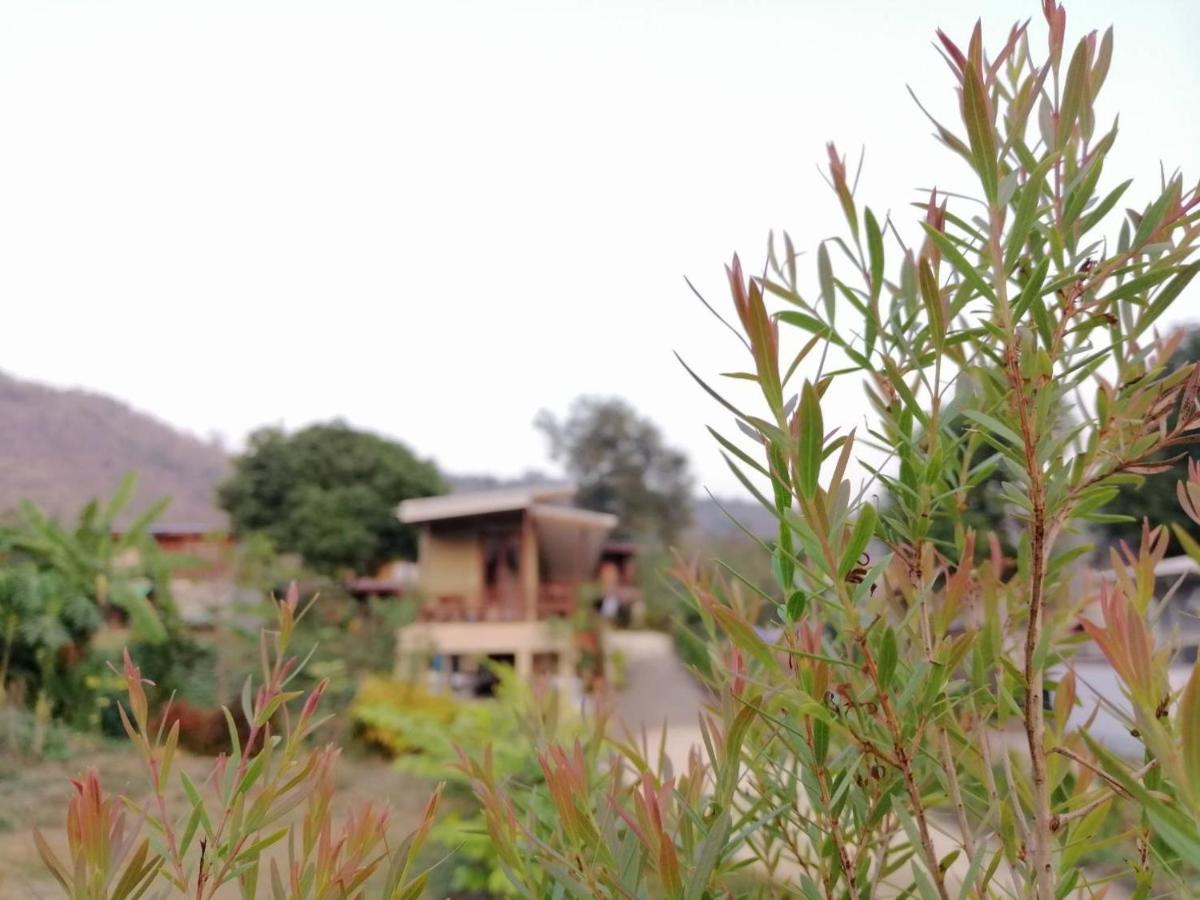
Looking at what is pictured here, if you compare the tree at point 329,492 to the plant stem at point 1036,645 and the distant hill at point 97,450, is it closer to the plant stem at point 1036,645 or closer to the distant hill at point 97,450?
the distant hill at point 97,450

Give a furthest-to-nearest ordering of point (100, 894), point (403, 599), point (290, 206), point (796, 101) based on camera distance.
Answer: point (403, 599) < point (290, 206) < point (796, 101) < point (100, 894)

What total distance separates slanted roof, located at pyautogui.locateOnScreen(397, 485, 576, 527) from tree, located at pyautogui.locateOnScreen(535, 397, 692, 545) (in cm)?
1449

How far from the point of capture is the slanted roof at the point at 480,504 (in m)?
13.8

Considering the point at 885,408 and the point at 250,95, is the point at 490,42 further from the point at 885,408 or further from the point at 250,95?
the point at 250,95

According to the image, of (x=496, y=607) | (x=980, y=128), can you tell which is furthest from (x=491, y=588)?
(x=980, y=128)

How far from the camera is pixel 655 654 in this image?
1579 cm

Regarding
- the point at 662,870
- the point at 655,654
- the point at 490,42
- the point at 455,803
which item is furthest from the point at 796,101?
the point at 655,654

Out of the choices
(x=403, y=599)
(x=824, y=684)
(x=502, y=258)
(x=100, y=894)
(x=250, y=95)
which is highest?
(x=502, y=258)

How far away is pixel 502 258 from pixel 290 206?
3416 millimetres

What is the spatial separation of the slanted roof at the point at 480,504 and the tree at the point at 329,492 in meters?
5.39

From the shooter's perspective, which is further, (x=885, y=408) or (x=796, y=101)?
(x=796, y=101)

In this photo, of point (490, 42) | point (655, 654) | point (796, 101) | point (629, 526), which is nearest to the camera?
point (796, 101)

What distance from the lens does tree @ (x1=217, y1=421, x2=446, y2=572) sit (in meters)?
19.1

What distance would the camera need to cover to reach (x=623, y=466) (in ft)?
97.5
